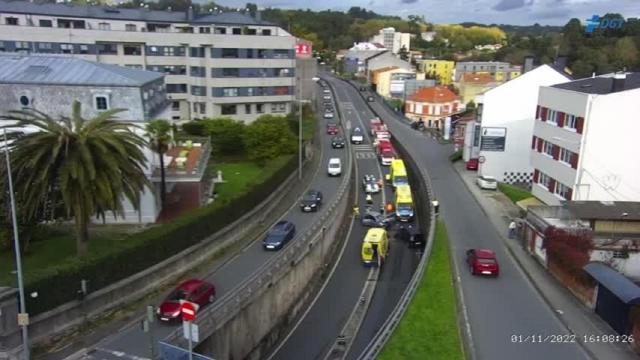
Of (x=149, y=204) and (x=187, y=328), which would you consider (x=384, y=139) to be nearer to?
(x=149, y=204)

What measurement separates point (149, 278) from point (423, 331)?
48.8 ft

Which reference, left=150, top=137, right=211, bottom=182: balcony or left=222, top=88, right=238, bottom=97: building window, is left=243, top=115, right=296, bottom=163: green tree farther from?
left=222, top=88, right=238, bottom=97: building window

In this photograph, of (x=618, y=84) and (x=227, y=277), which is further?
(x=618, y=84)

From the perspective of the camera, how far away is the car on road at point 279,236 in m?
35.7

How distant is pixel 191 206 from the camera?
125ft

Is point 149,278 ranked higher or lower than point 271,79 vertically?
lower

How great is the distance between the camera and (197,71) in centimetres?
6888

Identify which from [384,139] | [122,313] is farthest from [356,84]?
[122,313]

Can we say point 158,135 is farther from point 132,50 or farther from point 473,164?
point 132,50

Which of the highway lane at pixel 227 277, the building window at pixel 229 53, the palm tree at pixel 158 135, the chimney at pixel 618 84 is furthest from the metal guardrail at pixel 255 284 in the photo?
the building window at pixel 229 53

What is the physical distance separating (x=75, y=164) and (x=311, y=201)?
24.1 metres

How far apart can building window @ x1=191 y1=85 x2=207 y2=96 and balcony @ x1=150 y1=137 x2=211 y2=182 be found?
88.7 ft

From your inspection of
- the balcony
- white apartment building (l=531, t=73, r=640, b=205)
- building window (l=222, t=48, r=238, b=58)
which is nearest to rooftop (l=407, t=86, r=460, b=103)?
building window (l=222, t=48, r=238, b=58)

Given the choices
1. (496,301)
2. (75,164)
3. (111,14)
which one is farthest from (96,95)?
(111,14)
